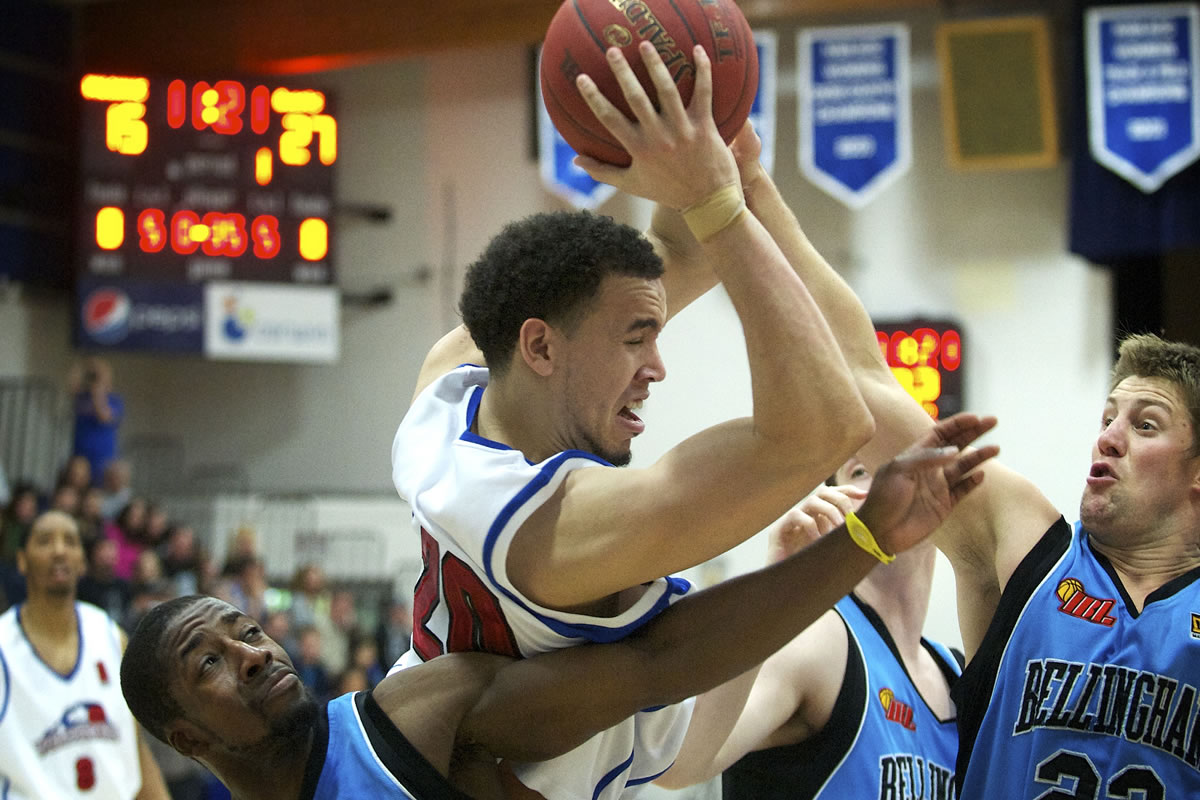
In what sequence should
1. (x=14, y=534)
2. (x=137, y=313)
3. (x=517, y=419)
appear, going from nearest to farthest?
(x=517, y=419) → (x=14, y=534) → (x=137, y=313)

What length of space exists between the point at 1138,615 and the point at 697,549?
1057 millimetres

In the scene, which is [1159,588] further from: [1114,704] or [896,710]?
[896,710]

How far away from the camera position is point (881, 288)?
1061cm

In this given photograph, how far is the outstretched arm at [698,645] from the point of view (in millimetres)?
2133

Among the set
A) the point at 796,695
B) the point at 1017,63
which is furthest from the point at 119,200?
the point at 796,695

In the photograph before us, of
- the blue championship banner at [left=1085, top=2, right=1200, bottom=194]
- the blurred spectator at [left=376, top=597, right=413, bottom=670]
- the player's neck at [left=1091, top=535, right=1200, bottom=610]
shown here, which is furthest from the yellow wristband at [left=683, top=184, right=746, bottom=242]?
the blue championship banner at [left=1085, top=2, right=1200, bottom=194]

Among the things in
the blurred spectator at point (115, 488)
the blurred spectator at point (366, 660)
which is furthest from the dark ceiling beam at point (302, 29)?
the blurred spectator at point (366, 660)

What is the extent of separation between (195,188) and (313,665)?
4.15 metres

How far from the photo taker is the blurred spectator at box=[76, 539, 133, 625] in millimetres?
8477

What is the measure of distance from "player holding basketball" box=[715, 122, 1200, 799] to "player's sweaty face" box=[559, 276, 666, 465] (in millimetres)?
414

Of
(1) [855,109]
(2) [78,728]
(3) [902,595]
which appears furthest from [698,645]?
(1) [855,109]

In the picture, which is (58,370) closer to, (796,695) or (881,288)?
(881,288)

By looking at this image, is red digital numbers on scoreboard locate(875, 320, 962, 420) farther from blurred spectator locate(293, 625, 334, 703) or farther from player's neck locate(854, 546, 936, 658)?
player's neck locate(854, 546, 936, 658)

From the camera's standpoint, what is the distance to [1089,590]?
2689 mm
